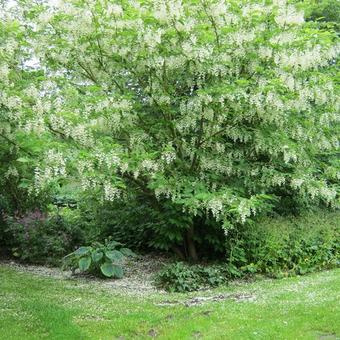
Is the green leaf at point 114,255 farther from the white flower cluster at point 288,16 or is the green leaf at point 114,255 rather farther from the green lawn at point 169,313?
the white flower cluster at point 288,16

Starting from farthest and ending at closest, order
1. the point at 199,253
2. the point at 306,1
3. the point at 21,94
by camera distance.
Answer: the point at 199,253 → the point at 306,1 → the point at 21,94

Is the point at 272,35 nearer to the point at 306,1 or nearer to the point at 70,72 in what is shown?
the point at 306,1

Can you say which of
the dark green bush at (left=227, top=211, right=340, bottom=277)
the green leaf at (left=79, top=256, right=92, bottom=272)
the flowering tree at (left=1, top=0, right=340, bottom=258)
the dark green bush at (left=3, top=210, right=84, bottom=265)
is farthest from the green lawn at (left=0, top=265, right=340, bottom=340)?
the dark green bush at (left=3, top=210, right=84, bottom=265)

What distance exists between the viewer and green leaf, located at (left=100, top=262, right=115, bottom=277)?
8.23 m

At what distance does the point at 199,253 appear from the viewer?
9.47 metres

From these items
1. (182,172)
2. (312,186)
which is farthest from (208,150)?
(312,186)

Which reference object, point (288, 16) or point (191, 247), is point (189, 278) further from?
point (288, 16)

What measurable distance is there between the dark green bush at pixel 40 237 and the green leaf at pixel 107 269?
1719 millimetres

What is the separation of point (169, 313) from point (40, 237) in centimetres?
460

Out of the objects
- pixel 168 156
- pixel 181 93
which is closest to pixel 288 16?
pixel 181 93

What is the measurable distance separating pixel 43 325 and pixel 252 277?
3.98 metres

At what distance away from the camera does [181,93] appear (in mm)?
8625

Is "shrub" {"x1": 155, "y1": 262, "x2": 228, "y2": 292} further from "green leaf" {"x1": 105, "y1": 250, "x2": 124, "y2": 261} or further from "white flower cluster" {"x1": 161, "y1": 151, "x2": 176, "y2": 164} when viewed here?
"white flower cluster" {"x1": 161, "y1": 151, "x2": 176, "y2": 164}

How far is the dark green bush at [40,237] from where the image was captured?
9875mm
